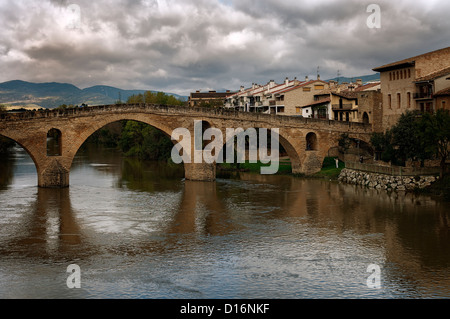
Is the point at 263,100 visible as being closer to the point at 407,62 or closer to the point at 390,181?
the point at 407,62

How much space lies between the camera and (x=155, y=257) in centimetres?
1828

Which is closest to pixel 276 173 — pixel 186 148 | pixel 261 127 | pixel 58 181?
pixel 261 127

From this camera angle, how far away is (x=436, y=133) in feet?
98.1

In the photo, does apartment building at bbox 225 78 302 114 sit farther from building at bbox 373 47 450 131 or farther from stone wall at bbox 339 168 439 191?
stone wall at bbox 339 168 439 191

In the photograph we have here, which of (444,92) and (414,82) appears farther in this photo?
(414,82)

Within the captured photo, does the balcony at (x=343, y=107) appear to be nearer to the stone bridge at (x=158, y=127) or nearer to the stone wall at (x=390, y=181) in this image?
the stone bridge at (x=158, y=127)

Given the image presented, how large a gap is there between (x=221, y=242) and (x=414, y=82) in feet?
75.2

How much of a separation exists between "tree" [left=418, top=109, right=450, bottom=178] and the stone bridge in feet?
38.1

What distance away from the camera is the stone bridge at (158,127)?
107 ft

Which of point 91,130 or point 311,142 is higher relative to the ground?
point 91,130

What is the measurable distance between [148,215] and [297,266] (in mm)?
10404

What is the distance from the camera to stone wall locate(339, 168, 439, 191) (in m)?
31.6

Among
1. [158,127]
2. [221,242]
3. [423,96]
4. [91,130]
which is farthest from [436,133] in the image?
[91,130]

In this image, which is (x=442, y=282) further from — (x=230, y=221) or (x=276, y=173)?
(x=276, y=173)
